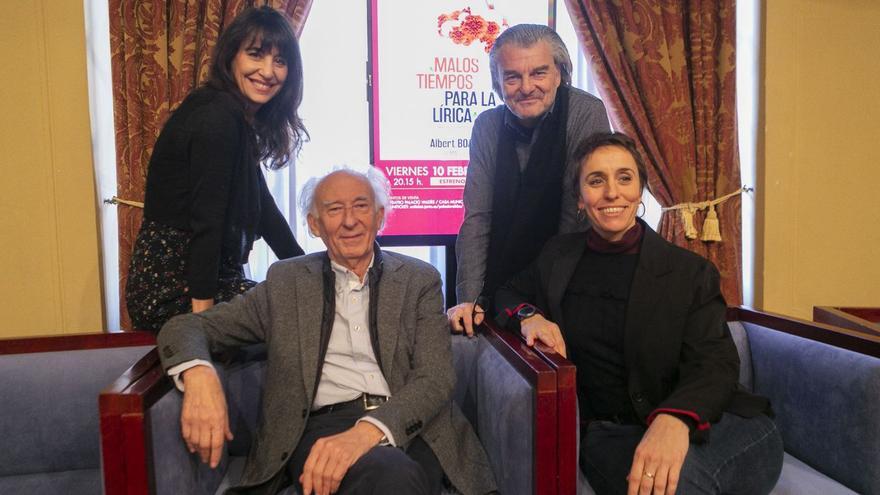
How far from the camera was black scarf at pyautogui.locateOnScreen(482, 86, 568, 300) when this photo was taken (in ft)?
6.41

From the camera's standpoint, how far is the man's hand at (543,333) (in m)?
1.49

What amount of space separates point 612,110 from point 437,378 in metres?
1.99

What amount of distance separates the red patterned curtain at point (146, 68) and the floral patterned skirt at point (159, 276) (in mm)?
1097

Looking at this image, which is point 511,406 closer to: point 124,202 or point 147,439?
point 147,439

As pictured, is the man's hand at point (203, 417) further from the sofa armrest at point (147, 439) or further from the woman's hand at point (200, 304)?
the woman's hand at point (200, 304)

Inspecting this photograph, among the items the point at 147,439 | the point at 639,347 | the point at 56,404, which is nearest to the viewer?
the point at 147,439

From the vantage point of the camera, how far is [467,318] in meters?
1.81

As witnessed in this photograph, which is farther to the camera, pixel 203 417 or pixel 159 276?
pixel 159 276

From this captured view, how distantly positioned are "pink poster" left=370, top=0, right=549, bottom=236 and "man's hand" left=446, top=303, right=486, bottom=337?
49.2 inches

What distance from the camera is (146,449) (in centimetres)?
117

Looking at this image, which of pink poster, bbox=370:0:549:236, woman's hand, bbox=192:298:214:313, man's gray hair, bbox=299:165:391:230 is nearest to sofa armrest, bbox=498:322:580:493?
man's gray hair, bbox=299:165:391:230

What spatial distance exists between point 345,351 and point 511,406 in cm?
47

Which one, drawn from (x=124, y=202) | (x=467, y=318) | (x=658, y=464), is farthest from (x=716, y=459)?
(x=124, y=202)

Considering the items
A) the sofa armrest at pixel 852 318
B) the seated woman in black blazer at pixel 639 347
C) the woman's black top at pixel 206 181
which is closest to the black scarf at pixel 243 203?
the woman's black top at pixel 206 181
